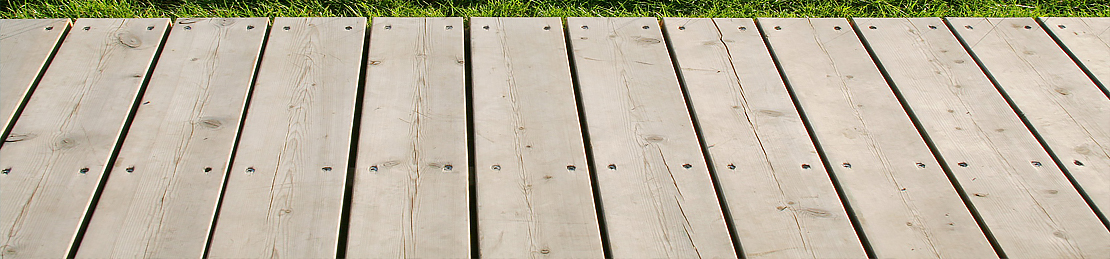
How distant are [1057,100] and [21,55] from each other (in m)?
2.59

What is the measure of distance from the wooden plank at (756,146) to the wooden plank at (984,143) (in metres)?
0.31

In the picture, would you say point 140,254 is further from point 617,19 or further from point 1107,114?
point 1107,114

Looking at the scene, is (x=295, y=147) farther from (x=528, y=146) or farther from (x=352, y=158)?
(x=528, y=146)

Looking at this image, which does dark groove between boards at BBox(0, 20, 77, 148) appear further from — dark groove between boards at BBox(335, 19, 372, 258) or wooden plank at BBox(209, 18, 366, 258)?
dark groove between boards at BBox(335, 19, 372, 258)

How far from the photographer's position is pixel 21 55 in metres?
2.13

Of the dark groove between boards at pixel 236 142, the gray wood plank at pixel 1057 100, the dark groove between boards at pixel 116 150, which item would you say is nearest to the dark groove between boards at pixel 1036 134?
the gray wood plank at pixel 1057 100

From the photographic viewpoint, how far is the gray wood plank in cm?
169

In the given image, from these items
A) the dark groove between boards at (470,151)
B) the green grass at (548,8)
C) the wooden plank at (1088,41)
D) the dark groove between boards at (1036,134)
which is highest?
the wooden plank at (1088,41)

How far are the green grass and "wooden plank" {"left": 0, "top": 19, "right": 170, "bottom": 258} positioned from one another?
15.4 inches

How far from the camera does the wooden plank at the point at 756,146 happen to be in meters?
1.64

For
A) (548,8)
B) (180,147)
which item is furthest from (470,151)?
(548,8)

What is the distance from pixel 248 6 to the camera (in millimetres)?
2715

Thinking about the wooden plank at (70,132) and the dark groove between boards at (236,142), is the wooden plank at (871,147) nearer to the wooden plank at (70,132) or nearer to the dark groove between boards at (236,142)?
the dark groove between boards at (236,142)

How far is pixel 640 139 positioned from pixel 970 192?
70 centimetres
